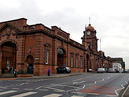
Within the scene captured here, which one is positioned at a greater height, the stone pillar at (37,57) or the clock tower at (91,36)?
the clock tower at (91,36)

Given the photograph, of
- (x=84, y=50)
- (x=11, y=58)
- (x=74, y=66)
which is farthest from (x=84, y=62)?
(x=11, y=58)

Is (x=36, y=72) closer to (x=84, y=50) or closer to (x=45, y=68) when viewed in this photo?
(x=45, y=68)

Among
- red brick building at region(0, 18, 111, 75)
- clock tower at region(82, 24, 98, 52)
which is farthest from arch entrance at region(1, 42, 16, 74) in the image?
clock tower at region(82, 24, 98, 52)

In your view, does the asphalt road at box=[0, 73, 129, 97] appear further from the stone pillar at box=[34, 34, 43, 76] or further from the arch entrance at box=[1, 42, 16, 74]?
the arch entrance at box=[1, 42, 16, 74]

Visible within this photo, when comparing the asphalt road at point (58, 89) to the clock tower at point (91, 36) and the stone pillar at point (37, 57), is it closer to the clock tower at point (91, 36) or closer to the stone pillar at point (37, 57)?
the stone pillar at point (37, 57)

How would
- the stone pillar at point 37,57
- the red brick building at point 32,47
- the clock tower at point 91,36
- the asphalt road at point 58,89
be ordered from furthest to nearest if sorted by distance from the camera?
the clock tower at point 91,36
the red brick building at point 32,47
the stone pillar at point 37,57
the asphalt road at point 58,89

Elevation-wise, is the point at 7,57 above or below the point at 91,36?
below

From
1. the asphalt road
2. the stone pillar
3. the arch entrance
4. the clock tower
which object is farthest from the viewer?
the clock tower

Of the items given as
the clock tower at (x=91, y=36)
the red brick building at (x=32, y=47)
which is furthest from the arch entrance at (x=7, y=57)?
the clock tower at (x=91, y=36)

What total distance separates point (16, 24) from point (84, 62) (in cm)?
2919

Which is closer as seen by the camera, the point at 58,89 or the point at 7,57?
the point at 58,89

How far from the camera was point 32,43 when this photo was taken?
34.2 metres

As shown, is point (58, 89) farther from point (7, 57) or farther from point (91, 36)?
point (91, 36)

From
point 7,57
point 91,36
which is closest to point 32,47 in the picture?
point 7,57
